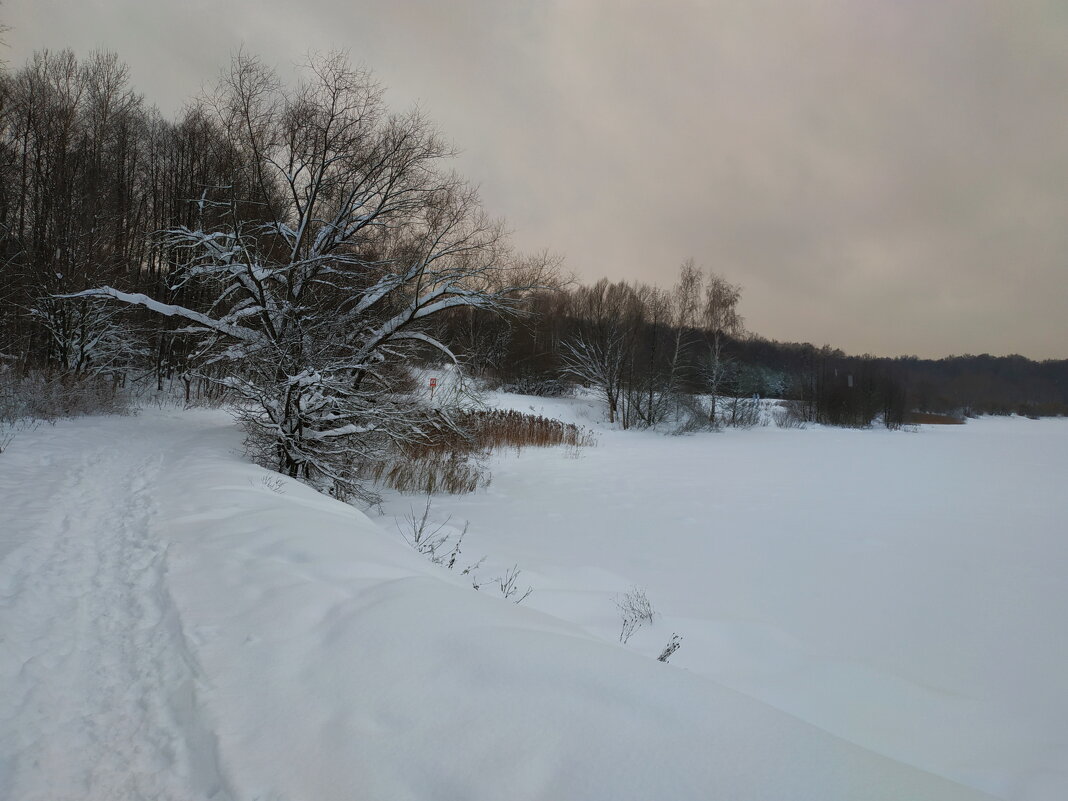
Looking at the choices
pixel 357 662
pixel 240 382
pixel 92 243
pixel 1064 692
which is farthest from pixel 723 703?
pixel 92 243

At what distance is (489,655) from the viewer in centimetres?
214

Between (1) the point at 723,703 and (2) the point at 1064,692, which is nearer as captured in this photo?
(1) the point at 723,703

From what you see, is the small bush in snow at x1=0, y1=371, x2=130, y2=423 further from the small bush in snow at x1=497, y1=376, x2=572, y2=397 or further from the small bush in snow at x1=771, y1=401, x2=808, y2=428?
the small bush in snow at x1=771, y1=401, x2=808, y2=428

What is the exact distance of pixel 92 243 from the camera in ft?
52.3

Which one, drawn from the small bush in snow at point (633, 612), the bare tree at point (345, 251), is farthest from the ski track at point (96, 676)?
the bare tree at point (345, 251)

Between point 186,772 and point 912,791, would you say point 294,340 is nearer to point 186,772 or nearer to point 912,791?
point 186,772

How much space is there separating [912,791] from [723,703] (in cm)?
57

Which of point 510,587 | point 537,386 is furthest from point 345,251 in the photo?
point 537,386

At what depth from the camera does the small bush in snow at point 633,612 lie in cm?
436

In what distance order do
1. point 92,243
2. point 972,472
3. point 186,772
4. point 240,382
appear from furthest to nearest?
point 92,243
point 972,472
point 240,382
point 186,772

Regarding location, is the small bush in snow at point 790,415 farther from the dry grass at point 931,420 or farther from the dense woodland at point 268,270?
the dry grass at point 931,420

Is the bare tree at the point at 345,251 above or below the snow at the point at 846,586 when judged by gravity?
above

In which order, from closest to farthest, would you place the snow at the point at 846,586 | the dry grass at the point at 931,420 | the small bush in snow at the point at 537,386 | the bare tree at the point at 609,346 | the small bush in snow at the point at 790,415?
the snow at the point at 846,586, the bare tree at the point at 609,346, the small bush in snow at the point at 537,386, the small bush in snow at the point at 790,415, the dry grass at the point at 931,420

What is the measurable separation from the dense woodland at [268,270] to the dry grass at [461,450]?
73 centimetres
